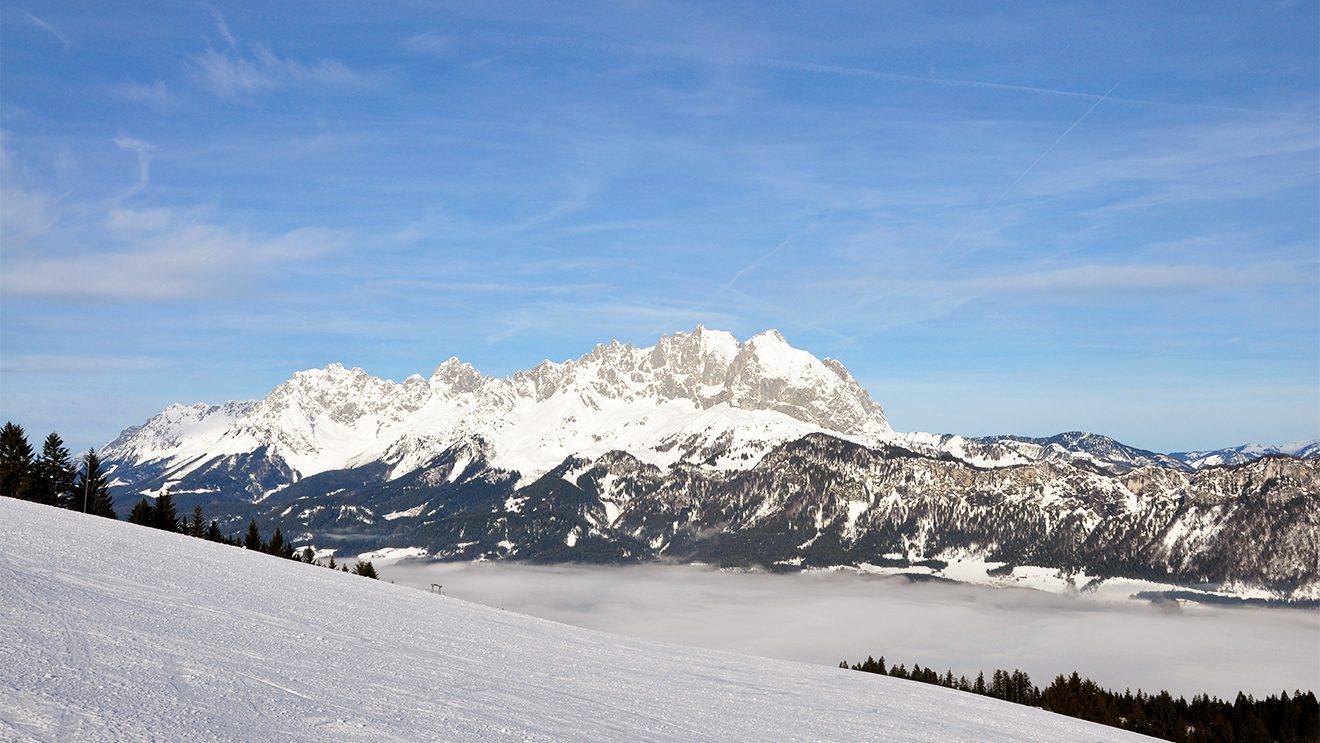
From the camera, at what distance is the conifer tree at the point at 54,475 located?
107 metres

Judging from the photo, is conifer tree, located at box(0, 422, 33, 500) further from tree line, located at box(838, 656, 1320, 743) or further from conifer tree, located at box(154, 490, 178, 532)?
tree line, located at box(838, 656, 1320, 743)

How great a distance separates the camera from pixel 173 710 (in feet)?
64.1

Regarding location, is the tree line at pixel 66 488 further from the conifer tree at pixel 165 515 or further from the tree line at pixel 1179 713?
the tree line at pixel 1179 713

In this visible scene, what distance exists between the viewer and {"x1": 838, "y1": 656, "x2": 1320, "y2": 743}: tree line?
428 feet

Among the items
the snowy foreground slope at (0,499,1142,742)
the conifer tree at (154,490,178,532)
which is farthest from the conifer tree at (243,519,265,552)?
the snowy foreground slope at (0,499,1142,742)

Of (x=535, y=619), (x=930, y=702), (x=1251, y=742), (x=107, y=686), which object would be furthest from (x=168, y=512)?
(x=1251, y=742)

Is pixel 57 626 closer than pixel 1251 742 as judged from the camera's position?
Yes

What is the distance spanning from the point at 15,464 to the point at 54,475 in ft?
21.7

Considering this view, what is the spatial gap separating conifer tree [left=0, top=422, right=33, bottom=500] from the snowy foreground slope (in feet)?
189

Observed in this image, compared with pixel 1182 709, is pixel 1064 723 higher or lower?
higher

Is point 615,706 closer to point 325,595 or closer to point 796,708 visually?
point 796,708

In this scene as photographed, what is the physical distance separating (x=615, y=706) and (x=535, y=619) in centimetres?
2554

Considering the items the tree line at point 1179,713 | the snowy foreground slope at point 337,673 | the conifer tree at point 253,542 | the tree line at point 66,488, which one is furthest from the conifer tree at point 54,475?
the tree line at point 1179,713

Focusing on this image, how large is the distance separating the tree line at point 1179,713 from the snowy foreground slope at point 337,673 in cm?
9181
